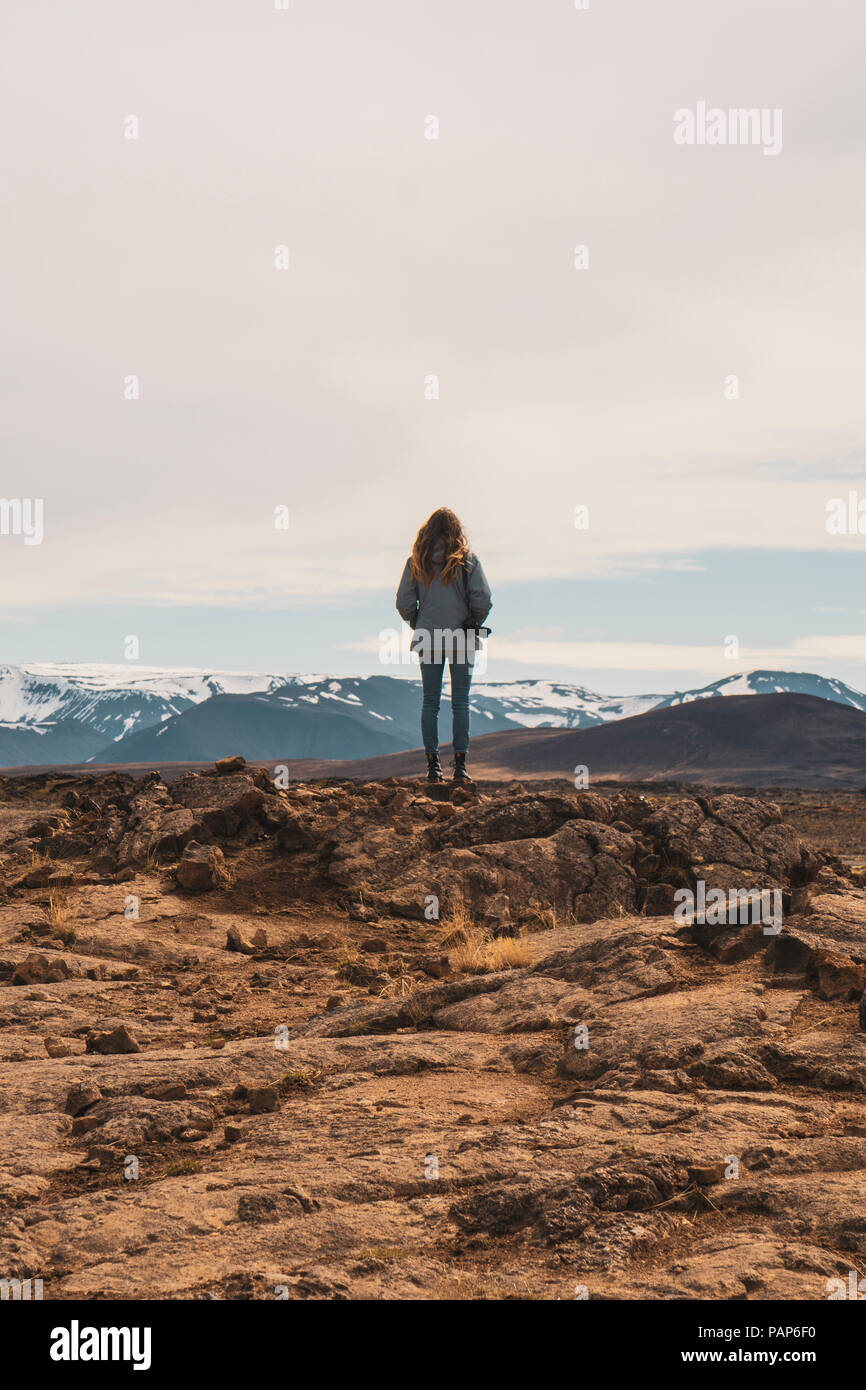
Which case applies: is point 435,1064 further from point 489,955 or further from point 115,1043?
point 489,955

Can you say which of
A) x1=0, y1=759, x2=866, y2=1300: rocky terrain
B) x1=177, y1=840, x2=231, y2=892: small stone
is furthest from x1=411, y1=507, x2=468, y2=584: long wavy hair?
x1=177, y1=840, x2=231, y2=892: small stone

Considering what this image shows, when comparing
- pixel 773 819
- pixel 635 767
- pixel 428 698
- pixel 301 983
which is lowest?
pixel 635 767

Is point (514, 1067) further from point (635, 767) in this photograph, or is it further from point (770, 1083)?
point (635, 767)

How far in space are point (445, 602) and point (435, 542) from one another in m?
0.76

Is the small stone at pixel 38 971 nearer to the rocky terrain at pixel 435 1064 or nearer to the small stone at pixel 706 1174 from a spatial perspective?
the rocky terrain at pixel 435 1064

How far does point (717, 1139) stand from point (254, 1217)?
6.76ft

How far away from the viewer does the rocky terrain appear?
13.6 ft

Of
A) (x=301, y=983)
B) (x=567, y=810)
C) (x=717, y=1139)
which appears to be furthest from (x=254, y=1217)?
(x=567, y=810)

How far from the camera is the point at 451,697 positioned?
44.5 ft

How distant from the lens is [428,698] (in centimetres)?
1400

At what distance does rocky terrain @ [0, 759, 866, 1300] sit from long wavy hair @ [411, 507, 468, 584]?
2993 millimetres
